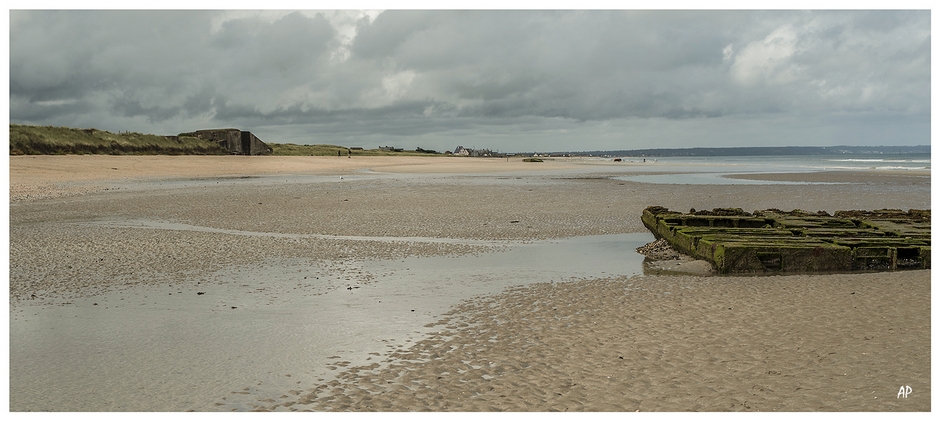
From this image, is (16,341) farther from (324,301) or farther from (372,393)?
(372,393)

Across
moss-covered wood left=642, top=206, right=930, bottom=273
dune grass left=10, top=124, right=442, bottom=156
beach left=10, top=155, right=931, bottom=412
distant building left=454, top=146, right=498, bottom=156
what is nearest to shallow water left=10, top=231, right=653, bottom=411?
beach left=10, top=155, right=931, bottom=412

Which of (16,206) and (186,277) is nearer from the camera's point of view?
(186,277)

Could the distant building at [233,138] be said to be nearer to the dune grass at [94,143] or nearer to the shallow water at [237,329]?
the dune grass at [94,143]

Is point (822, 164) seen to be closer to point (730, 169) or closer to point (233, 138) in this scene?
point (730, 169)

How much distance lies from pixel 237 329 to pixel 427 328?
1.95 metres

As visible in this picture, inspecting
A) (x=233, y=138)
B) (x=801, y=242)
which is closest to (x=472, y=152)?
(x=233, y=138)

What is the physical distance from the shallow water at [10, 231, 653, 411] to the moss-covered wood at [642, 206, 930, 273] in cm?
126

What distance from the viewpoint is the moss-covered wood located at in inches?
411

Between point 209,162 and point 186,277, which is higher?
point 209,162

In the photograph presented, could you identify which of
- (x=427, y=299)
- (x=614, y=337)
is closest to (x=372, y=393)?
(x=614, y=337)

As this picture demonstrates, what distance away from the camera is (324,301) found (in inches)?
348

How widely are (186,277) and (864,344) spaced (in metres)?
8.54

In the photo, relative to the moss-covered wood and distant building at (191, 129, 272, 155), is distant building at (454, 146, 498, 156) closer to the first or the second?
distant building at (191, 129, 272, 155)

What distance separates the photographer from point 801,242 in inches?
437
